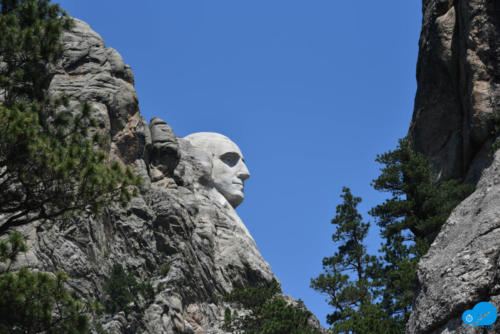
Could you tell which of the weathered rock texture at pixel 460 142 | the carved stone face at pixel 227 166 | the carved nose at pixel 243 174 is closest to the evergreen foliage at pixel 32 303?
the weathered rock texture at pixel 460 142

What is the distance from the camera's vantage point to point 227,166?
70.3m

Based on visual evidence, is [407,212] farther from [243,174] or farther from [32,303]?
[243,174]

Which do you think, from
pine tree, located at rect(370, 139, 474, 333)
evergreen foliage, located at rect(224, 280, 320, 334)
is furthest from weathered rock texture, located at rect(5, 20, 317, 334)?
pine tree, located at rect(370, 139, 474, 333)

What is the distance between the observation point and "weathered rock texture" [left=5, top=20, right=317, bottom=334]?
43875 mm

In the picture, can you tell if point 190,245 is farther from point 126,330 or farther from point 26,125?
point 26,125

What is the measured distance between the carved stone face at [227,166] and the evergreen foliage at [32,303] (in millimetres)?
52625

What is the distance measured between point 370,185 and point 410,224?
3.46 meters

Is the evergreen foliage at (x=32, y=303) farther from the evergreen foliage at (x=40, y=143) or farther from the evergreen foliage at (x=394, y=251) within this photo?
the evergreen foliage at (x=394, y=251)

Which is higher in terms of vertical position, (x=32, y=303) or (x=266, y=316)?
(x=266, y=316)

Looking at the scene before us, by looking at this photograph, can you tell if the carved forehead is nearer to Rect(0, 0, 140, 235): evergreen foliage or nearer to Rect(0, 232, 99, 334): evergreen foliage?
Rect(0, 0, 140, 235): evergreen foliage

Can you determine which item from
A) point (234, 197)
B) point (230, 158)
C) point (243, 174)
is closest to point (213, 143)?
point (230, 158)

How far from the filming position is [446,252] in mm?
19875

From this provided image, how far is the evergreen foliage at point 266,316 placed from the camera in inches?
1457

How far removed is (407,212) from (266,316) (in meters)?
10.4
